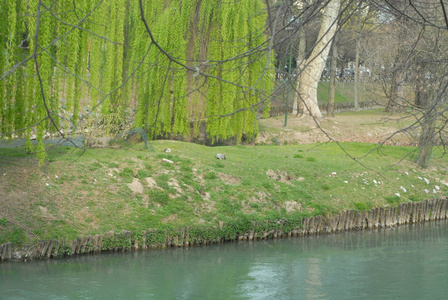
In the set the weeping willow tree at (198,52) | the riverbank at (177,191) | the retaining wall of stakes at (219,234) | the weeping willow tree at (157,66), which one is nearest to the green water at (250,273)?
the retaining wall of stakes at (219,234)

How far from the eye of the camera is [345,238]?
14.2 metres

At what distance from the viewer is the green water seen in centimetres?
973

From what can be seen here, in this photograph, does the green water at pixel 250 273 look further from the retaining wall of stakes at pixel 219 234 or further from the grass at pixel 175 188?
the grass at pixel 175 188

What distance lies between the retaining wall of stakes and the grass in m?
0.23

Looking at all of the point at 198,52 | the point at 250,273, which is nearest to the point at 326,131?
the point at 198,52

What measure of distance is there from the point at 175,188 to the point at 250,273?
12.7 feet

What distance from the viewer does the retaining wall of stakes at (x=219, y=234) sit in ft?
36.6

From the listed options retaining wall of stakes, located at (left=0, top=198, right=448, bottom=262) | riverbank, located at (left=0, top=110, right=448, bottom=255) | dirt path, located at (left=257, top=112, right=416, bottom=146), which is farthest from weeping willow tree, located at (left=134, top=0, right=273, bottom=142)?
retaining wall of stakes, located at (left=0, top=198, right=448, bottom=262)

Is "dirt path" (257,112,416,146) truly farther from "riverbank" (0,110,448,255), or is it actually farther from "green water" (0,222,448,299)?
"green water" (0,222,448,299)

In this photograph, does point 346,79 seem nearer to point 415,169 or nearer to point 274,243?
point 415,169

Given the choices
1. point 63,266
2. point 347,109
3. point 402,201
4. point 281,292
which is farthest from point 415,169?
point 347,109

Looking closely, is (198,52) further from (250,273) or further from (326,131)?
(250,273)

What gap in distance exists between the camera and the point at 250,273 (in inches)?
436

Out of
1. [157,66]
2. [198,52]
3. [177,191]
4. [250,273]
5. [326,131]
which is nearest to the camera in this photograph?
[250,273]
